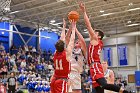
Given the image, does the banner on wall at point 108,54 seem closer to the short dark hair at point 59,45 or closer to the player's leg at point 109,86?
the player's leg at point 109,86

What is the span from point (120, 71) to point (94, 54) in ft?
91.0

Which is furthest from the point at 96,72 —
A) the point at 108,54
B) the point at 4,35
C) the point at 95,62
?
the point at 108,54

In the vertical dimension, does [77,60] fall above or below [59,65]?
above

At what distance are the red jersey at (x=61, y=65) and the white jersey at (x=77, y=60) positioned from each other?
1.71 m

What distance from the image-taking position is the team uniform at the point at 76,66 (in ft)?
25.3

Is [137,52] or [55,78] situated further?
[137,52]

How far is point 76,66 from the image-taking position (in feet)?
25.9

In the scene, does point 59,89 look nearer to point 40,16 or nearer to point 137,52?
point 40,16

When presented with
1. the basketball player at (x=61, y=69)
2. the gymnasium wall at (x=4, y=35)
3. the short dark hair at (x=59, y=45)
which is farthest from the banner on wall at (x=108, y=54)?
the short dark hair at (x=59, y=45)

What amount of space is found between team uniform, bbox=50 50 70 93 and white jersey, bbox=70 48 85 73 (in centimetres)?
172

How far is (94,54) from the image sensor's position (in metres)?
6.48

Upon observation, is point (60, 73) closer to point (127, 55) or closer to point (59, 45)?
point (59, 45)

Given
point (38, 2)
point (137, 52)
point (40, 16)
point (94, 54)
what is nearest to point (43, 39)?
point (40, 16)

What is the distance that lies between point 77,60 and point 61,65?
1.96 meters
